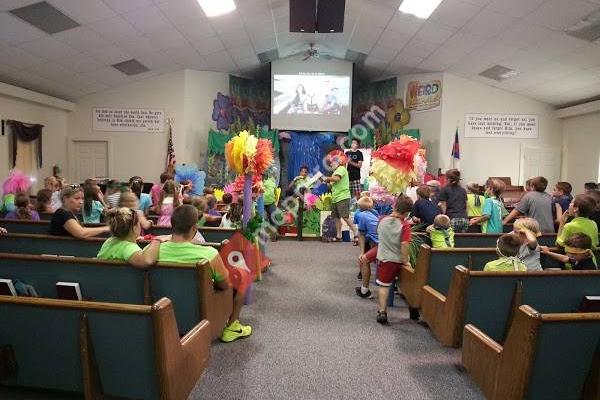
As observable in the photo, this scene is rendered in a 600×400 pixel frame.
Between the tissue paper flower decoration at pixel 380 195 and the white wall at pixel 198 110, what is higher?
the white wall at pixel 198 110

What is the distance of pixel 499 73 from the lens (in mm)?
8930

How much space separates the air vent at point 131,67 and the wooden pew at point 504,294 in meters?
7.95

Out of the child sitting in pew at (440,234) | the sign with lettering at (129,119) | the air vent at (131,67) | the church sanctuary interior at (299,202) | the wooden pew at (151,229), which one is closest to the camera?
the church sanctuary interior at (299,202)

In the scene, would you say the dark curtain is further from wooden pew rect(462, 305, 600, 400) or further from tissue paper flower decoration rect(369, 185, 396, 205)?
wooden pew rect(462, 305, 600, 400)

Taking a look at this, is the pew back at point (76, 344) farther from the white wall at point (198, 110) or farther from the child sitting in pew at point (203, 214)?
the white wall at point (198, 110)

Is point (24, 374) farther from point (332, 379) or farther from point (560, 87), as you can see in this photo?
point (560, 87)

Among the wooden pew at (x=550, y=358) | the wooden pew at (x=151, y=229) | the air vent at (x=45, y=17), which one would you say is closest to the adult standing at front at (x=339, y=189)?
the wooden pew at (x=151, y=229)

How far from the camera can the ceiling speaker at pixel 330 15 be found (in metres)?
6.62

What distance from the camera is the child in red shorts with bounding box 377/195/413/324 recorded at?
3.74 meters

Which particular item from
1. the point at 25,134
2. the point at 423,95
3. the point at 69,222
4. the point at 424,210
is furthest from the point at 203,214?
the point at 423,95

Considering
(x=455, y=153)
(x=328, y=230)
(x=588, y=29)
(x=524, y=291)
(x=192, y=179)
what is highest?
(x=588, y=29)

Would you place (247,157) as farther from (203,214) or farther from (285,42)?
(285,42)

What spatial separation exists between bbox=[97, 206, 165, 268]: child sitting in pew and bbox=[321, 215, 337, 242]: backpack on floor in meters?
5.52

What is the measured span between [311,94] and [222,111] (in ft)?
7.11
